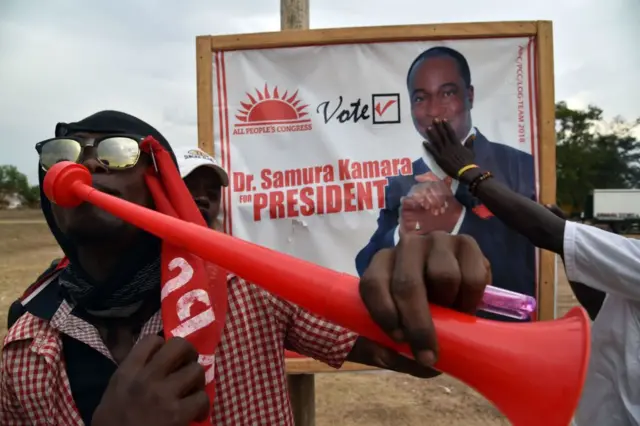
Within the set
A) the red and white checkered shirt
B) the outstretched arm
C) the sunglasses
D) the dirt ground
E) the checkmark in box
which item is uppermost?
the checkmark in box

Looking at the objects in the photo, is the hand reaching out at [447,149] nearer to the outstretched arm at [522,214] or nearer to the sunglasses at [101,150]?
the outstretched arm at [522,214]

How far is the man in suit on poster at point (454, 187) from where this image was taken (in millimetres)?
2230

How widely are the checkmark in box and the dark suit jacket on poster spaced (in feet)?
0.71

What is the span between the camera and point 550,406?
28.3 inches

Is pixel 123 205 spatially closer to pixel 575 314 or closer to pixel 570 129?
pixel 575 314

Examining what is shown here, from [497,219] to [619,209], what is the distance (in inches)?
1074

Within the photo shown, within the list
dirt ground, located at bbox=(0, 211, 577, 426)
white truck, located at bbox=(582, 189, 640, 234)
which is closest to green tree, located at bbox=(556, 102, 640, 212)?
white truck, located at bbox=(582, 189, 640, 234)

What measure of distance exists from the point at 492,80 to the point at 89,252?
175cm

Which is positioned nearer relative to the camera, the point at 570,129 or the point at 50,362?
the point at 50,362

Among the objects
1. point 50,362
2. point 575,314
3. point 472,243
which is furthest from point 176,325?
point 575,314

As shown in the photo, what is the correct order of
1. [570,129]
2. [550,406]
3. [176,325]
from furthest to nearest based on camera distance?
[570,129], [176,325], [550,406]

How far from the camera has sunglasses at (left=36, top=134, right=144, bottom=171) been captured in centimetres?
125

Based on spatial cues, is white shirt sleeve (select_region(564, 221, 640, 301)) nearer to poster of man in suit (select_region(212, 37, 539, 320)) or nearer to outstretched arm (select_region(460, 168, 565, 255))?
outstretched arm (select_region(460, 168, 565, 255))

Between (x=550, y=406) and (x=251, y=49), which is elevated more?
(x=251, y=49)
